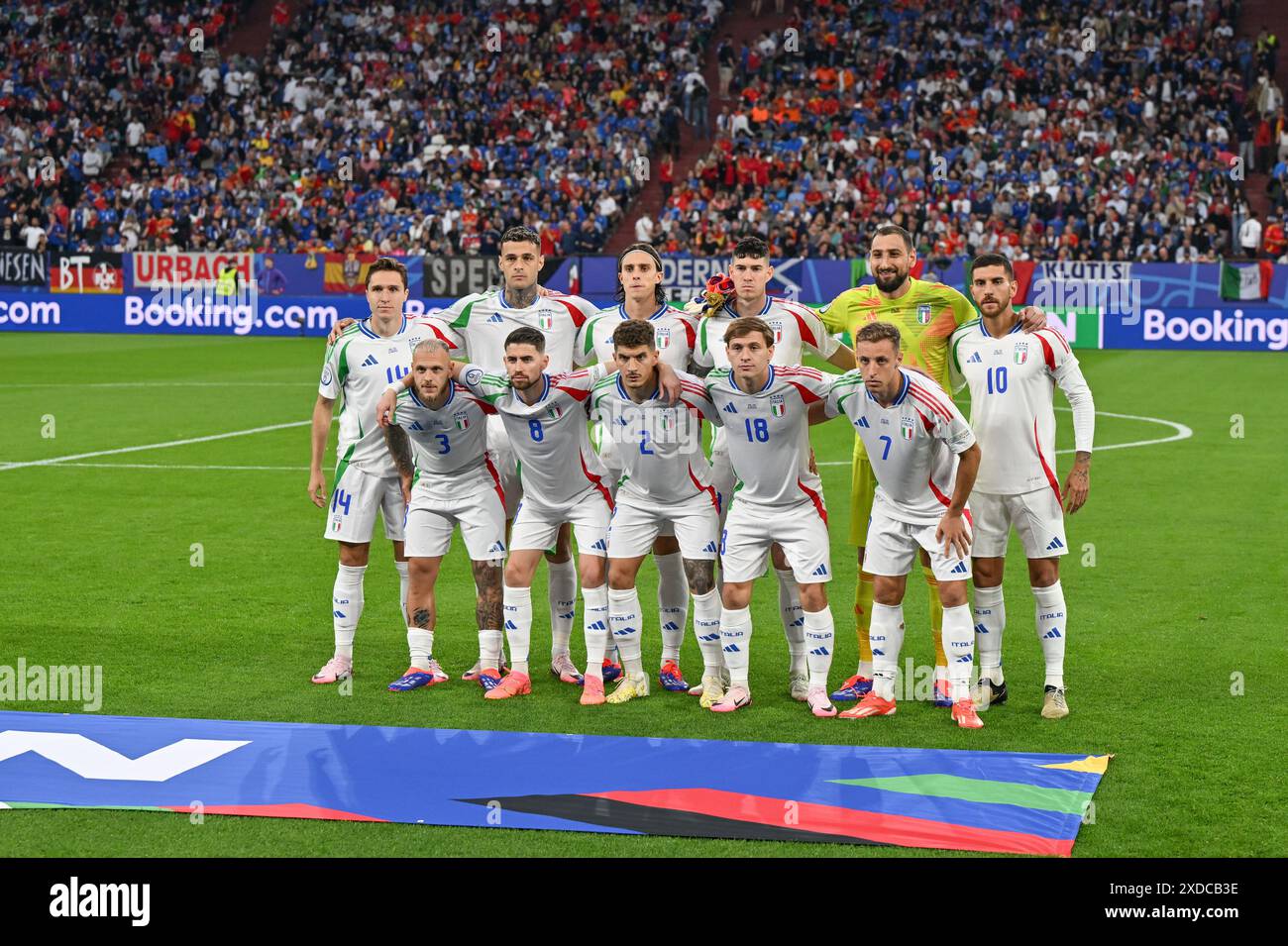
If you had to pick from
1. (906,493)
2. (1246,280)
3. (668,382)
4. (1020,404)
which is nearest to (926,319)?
(1020,404)

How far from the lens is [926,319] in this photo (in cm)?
841

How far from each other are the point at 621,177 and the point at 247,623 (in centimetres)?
3077

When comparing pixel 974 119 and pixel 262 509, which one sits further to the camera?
pixel 974 119

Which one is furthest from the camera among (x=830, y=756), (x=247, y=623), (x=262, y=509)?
(x=262, y=509)

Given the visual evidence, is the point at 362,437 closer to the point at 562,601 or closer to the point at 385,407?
the point at 385,407

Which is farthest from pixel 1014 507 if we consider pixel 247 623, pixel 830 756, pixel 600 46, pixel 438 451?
pixel 600 46

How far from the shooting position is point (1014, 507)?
7910mm

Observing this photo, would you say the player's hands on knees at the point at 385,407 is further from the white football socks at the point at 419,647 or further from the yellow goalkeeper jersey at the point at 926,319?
the yellow goalkeeper jersey at the point at 926,319

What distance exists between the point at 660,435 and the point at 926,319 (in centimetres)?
157

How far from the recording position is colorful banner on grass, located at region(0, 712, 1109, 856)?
6164mm

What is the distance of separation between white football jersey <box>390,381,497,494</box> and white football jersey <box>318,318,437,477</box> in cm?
25

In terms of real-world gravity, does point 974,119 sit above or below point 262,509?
above

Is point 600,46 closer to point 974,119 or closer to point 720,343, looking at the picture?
point 974,119
